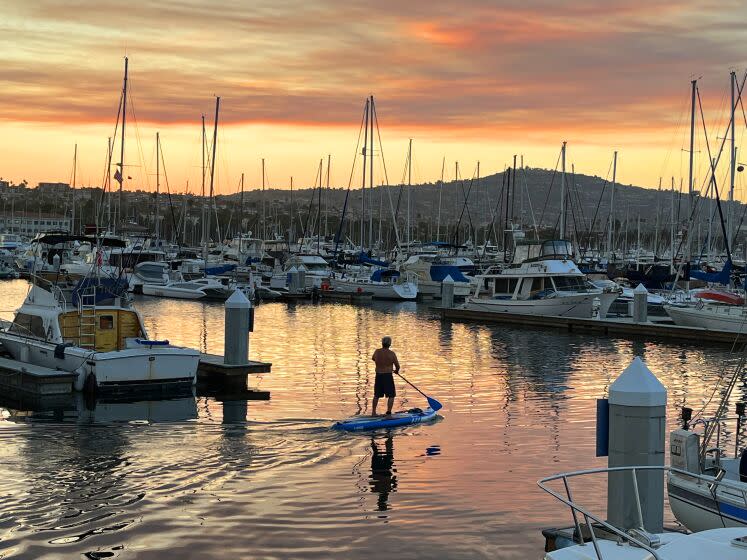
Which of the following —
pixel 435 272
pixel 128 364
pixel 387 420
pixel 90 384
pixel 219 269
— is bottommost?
pixel 387 420

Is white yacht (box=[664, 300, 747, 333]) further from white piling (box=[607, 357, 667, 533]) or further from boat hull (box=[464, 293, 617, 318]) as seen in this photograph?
white piling (box=[607, 357, 667, 533])

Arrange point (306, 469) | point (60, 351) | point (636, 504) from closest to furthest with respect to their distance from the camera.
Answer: point (636, 504)
point (306, 469)
point (60, 351)

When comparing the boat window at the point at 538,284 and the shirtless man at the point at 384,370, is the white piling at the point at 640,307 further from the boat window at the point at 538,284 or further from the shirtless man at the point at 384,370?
the shirtless man at the point at 384,370

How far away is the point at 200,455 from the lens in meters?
18.1

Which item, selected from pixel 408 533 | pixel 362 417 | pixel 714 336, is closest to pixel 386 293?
pixel 714 336

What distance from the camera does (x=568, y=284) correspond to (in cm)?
5241

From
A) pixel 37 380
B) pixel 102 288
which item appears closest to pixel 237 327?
pixel 102 288

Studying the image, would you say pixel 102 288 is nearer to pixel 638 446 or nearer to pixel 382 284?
pixel 638 446

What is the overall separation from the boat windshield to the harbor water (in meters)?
19.4

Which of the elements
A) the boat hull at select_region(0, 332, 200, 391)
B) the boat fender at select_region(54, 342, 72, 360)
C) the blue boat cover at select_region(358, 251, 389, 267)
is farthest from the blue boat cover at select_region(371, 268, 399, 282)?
the boat fender at select_region(54, 342, 72, 360)

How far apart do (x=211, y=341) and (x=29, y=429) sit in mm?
20403

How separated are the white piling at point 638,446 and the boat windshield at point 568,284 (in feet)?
136

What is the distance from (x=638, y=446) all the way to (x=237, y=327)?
1702 cm

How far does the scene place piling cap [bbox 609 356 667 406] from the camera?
37.2 ft
